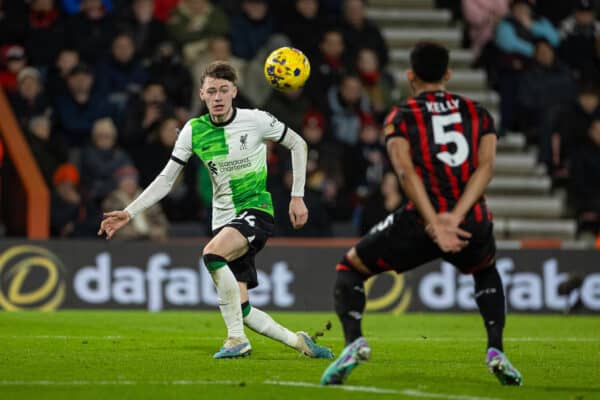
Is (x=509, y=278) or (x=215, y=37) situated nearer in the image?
(x=509, y=278)

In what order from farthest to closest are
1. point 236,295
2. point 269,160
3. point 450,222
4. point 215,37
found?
1. point 215,37
2. point 269,160
3. point 236,295
4. point 450,222

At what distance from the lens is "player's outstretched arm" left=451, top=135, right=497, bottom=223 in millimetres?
7383

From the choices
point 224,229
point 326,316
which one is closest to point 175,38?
point 326,316

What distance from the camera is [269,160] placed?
17.8 m

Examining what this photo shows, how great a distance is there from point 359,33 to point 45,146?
5528 millimetres

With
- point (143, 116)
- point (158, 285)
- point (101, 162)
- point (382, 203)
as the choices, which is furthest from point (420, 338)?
point (143, 116)

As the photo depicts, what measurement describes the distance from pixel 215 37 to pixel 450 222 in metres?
12.2

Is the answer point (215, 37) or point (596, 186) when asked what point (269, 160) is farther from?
point (596, 186)

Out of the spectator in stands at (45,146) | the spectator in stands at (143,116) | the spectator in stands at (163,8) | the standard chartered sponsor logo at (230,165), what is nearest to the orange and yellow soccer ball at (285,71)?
the standard chartered sponsor logo at (230,165)

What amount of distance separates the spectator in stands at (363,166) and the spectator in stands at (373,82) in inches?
48.2

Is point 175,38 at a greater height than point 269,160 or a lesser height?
greater

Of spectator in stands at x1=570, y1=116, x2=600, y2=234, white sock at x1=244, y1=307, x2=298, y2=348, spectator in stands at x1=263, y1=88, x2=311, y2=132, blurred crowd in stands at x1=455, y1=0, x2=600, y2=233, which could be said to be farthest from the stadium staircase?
white sock at x1=244, y1=307, x2=298, y2=348

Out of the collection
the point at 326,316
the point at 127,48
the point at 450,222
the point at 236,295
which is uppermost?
the point at 127,48

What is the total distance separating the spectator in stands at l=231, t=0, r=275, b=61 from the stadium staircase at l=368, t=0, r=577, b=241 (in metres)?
2.70
